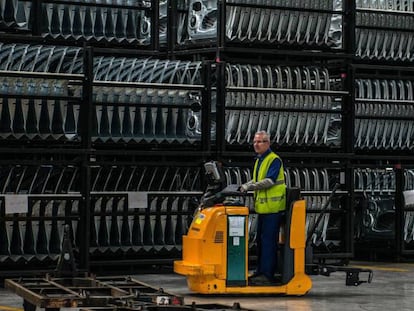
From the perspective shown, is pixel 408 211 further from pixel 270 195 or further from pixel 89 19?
pixel 89 19

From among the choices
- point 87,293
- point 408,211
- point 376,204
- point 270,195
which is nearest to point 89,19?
point 270,195

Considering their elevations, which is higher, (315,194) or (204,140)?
(204,140)

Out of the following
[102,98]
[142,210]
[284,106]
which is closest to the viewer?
[102,98]

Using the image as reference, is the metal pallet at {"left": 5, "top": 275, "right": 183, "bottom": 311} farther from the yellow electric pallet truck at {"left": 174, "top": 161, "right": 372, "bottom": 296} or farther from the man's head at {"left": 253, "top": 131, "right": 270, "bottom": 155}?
the man's head at {"left": 253, "top": 131, "right": 270, "bottom": 155}

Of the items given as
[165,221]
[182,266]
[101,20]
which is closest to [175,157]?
[165,221]

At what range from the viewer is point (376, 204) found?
21766 mm

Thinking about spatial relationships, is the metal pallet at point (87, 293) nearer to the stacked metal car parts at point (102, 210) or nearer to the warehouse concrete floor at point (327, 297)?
the warehouse concrete floor at point (327, 297)

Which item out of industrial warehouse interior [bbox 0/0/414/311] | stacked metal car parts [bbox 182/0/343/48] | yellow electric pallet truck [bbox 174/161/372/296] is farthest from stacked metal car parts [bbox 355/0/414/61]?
yellow electric pallet truck [bbox 174/161/372/296]

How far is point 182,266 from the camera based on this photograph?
634 inches

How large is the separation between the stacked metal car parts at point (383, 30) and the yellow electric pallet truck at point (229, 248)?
598 centimetres

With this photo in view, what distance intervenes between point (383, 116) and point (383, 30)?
155 centimetres

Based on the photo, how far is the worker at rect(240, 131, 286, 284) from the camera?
53.8 feet

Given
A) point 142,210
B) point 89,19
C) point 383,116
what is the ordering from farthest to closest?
point 383,116 → point 89,19 → point 142,210

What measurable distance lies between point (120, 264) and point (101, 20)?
374cm
